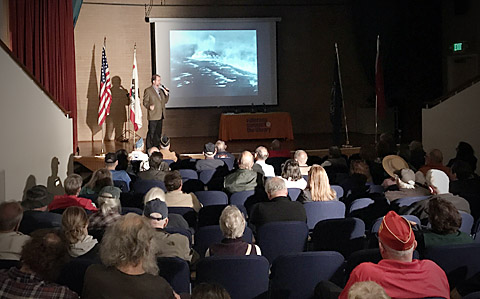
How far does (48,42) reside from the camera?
10.9 meters

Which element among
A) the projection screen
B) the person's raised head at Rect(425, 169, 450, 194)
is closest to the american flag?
the projection screen

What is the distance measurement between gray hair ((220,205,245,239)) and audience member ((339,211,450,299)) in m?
1.04

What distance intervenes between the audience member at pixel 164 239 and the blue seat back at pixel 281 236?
600 mm

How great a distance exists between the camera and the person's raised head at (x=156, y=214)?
13.8 ft

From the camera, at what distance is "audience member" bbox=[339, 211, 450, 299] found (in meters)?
3.05

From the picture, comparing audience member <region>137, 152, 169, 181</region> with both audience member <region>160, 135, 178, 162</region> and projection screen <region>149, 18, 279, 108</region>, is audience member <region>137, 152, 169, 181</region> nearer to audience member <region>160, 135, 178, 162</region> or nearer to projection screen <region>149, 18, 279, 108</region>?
audience member <region>160, 135, 178, 162</region>

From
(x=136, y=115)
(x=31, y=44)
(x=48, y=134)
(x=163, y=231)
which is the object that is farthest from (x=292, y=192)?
(x=136, y=115)

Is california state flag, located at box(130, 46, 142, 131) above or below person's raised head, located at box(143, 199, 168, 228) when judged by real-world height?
above

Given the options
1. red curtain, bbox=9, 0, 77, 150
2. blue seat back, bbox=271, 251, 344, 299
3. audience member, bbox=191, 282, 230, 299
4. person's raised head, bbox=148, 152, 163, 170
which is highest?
red curtain, bbox=9, 0, 77, 150

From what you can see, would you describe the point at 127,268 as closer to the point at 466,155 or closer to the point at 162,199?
the point at 162,199

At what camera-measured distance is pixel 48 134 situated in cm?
879

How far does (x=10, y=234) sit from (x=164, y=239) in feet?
2.96

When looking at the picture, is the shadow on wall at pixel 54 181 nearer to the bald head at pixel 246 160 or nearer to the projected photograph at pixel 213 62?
the bald head at pixel 246 160

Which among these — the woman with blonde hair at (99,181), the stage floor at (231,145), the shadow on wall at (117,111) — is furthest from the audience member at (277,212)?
the shadow on wall at (117,111)
